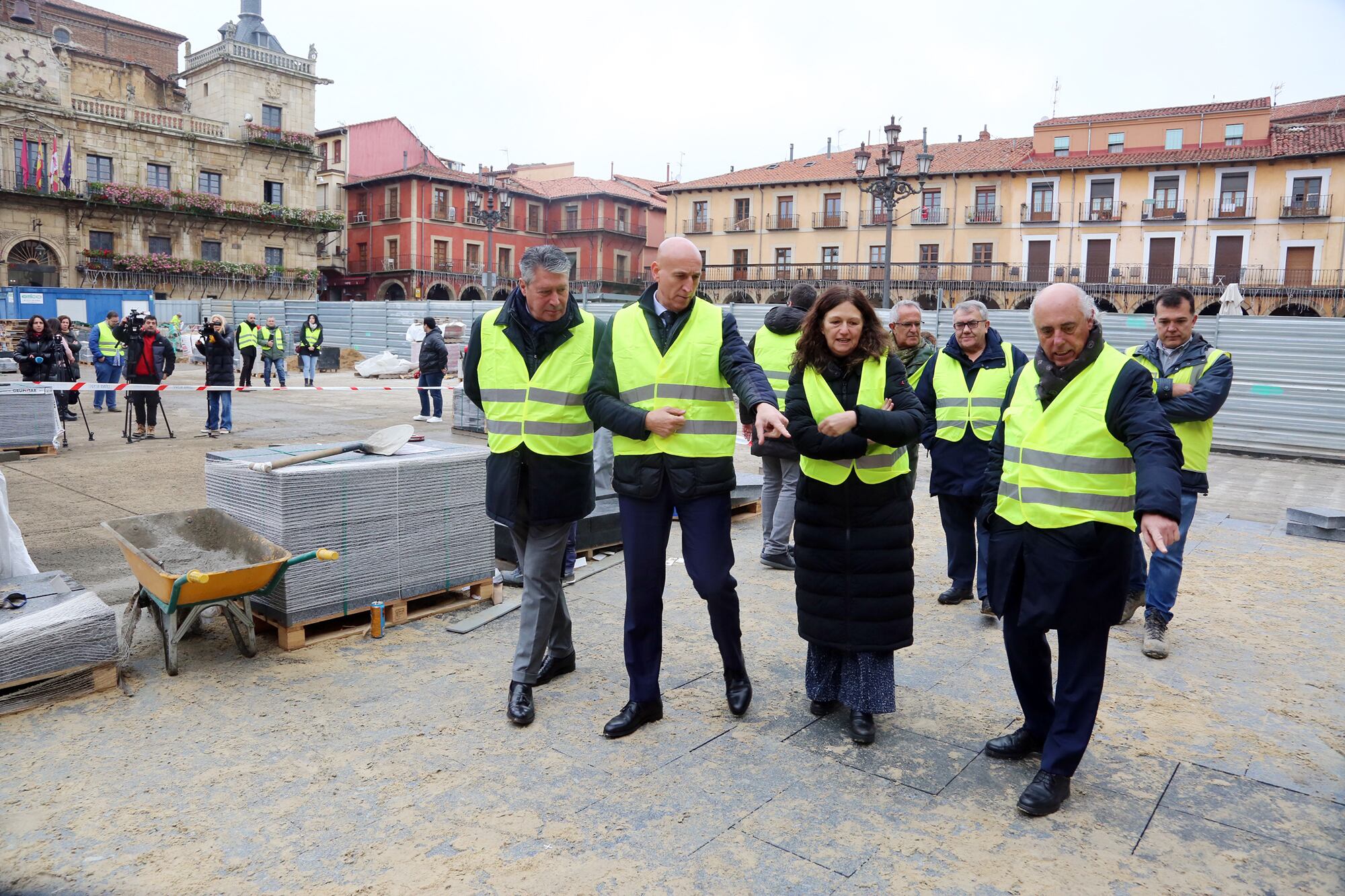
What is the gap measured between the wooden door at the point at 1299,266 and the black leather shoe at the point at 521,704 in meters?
41.5

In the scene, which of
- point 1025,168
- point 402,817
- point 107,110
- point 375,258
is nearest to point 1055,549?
point 402,817

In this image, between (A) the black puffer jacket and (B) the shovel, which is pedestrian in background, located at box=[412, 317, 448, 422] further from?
(A) the black puffer jacket

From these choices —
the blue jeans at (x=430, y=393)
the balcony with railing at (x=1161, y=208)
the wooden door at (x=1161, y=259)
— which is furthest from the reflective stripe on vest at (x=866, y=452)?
the balcony with railing at (x=1161, y=208)

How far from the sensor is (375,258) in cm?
5038

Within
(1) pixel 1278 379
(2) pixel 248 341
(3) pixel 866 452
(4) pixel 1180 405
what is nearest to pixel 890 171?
(1) pixel 1278 379

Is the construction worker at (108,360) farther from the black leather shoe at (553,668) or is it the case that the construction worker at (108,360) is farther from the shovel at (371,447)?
the black leather shoe at (553,668)

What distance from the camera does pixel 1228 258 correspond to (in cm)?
3769

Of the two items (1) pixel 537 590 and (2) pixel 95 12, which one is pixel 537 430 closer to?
(1) pixel 537 590

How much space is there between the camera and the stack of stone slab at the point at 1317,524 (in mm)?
7121

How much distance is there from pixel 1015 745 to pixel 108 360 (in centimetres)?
1751

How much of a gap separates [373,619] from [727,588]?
6.56 ft

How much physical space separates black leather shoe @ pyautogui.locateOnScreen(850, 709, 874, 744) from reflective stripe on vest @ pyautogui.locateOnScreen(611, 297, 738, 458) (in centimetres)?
110

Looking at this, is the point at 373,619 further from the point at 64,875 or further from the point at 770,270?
the point at 770,270

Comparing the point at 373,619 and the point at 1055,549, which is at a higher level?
the point at 1055,549
